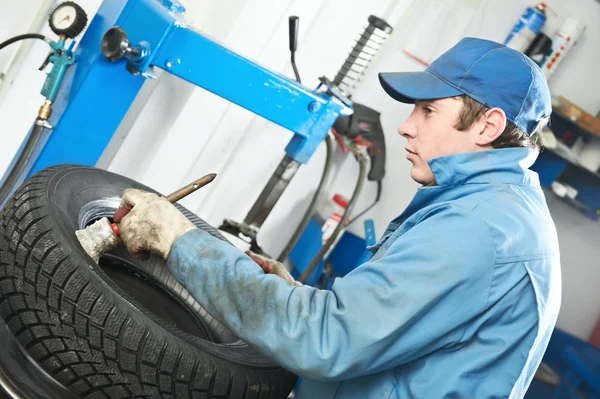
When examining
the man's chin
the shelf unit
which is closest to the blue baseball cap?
the man's chin

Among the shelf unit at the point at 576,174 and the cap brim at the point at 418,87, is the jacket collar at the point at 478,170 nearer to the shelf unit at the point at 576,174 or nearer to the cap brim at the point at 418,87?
the cap brim at the point at 418,87

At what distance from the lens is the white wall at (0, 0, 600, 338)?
2027 mm

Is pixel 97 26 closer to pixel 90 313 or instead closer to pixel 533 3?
pixel 90 313

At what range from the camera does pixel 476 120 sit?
41.5 inches

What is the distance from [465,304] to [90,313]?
60 cm

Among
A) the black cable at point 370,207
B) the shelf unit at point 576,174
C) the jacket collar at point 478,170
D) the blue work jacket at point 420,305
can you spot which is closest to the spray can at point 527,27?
the shelf unit at point 576,174

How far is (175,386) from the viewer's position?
0.92 meters

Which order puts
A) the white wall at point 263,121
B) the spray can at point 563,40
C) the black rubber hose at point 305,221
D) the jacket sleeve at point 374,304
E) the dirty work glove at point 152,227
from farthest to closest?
1. the spray can at point 563,40
2. the black rubber hose at point 305,221
3. the white wall at point 263,121
4. the dirty work glove at point 152,227
5. the jacket sleeve at point 374,304

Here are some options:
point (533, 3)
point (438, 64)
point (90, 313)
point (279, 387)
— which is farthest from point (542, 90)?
point (533, 3)

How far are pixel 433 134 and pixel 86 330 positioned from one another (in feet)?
2.38

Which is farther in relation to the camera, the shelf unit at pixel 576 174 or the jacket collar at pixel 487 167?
the shelf unit at pixel 576 174

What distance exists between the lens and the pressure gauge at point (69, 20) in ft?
4.40

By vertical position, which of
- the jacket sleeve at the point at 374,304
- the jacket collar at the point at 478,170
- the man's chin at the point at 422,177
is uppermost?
the jacket collar at the point at 478,170

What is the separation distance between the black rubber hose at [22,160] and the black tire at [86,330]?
1.10 ft
